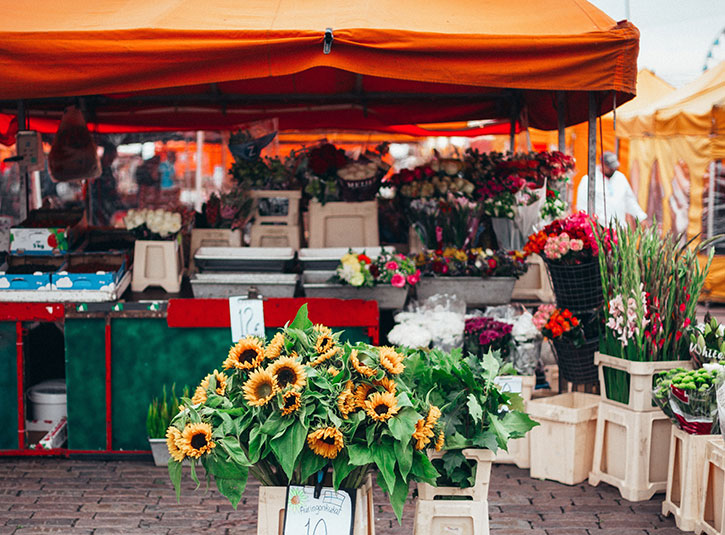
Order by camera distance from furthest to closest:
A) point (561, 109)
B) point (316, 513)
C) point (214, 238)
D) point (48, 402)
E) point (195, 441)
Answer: point (561, 109) → point (214, 238) → point (48, 402) → point (316, 513) → point (195, 441)

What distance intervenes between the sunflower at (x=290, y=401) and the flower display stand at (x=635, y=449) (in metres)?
2.53

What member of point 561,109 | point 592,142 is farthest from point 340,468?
point 561,109

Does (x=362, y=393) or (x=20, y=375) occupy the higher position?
(x=362, y=393)

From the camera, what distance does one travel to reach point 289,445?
7.64 ft

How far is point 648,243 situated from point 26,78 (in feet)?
11.1

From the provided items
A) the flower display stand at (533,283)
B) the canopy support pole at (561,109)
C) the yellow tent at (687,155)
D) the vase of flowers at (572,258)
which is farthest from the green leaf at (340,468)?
the yellow tent at (687,155)

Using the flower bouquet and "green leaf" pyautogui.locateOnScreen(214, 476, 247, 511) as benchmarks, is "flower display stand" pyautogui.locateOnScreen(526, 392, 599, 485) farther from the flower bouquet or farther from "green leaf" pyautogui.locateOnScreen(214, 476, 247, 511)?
"green leaf" pyautogui.locateOnScreen(214, 476, 247, 511)

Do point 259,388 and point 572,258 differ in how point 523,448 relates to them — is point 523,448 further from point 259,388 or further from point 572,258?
point 259,388

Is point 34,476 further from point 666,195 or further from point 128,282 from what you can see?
point 666,195

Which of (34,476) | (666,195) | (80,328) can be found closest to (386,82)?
(80,328)

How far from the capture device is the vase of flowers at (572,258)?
448cm

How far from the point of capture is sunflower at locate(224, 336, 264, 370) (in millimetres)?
Answer: 2438

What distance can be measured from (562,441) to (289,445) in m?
2.54

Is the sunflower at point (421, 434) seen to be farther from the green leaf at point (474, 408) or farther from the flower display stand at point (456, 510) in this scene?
the flower display stand at point (456, 510)
